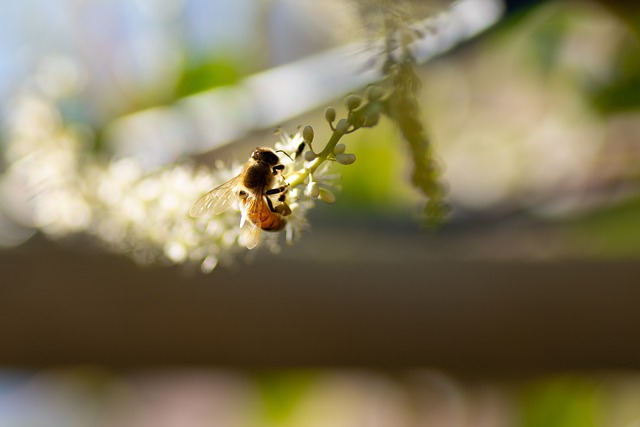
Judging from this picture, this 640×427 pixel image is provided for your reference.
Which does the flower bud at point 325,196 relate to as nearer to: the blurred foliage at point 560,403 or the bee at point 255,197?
the bee at point 255,197

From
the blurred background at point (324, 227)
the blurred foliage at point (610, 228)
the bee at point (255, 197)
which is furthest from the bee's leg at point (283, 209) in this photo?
the blurred foliage at point (610, 228)

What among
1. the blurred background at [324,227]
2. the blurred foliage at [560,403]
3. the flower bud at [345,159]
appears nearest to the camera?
the flower bud at [345,159]

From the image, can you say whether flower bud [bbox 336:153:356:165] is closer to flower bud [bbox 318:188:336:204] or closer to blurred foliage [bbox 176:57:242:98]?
flower bud [bbox 318:188:336:204]

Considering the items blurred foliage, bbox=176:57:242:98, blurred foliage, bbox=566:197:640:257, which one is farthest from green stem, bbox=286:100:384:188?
blurred foliage, bbox=176:57:242:98

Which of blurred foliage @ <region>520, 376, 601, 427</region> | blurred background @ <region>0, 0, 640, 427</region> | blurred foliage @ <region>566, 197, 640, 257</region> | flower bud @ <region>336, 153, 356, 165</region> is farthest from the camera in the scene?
blurred foliage @ <region>520, 376, 601, 427</region>

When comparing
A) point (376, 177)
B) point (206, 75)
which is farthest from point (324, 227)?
point (206, 75)

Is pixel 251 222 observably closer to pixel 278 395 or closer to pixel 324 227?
pixel 324 227
